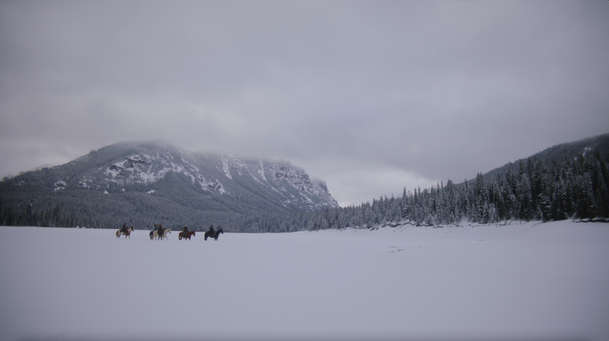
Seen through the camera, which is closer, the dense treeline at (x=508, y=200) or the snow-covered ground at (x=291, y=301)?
the snow-covered ground at (x=291, y=301)

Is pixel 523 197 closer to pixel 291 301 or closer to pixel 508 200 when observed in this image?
pixel 508 200

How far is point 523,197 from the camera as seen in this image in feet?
219

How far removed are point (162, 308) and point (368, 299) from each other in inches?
223

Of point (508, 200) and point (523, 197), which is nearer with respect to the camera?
point (523, 197)

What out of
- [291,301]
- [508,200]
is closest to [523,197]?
[508,200]

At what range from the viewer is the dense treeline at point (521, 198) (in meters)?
54.7

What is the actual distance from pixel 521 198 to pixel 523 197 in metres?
0.48

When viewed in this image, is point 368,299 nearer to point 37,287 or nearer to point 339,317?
point 339,317

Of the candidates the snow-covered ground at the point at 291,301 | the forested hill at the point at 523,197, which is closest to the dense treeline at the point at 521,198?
the forested hill at the point at 523,197

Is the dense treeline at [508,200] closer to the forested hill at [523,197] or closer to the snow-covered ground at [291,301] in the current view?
the forested hill at [523,197]

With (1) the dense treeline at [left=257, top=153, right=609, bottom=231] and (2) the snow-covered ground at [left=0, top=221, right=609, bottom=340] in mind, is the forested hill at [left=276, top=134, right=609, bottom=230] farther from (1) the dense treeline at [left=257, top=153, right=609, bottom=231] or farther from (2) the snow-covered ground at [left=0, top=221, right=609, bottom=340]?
(2) the snow-covered ground at [left=0, top=221, right=609, bottom=340]

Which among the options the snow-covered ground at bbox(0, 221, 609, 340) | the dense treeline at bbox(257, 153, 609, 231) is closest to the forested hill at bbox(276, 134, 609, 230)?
the dense treeline at bbox(257, 153, 609, 231)

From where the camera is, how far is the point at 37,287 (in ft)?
26.5

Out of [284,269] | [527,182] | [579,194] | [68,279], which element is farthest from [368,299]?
[527,182]
